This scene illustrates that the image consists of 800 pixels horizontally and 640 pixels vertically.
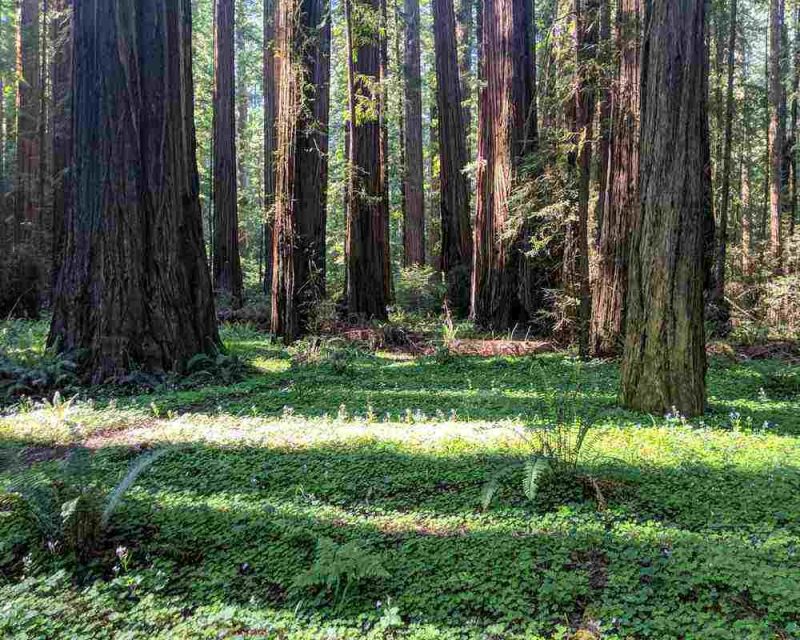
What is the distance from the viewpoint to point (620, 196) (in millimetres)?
7102

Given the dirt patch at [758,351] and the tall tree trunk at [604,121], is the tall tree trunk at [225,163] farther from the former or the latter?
the dirt patch at [758,351]

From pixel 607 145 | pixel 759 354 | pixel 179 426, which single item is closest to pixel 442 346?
pixel 607 145

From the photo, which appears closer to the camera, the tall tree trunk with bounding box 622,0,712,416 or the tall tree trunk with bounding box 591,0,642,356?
the tall tree trunk with bounding box 622,0,712,416

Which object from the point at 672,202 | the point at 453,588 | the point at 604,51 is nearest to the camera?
the point at 453,588

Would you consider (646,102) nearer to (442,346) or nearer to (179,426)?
(442,346)

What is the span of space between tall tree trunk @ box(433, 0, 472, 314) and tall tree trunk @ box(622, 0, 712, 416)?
30.5 ft

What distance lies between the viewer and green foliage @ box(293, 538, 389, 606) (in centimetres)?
235

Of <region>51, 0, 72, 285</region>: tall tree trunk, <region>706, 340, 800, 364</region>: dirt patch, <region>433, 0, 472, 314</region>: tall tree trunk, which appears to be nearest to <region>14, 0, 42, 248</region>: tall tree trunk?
<region>51, 0, 72, 285</region>: tall tree trunk

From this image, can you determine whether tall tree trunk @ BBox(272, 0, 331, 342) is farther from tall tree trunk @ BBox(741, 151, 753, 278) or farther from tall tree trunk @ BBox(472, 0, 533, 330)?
tall tree trunk @ BBox(741, 151, 753, 278)

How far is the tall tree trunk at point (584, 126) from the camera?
7082 millimetres

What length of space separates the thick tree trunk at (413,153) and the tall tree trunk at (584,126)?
1012cm

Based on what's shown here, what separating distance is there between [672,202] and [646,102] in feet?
3.09

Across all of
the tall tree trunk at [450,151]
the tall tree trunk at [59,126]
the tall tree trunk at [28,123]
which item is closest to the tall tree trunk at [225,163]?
the tall tree trunk at [59,126]

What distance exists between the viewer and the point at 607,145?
743cm
